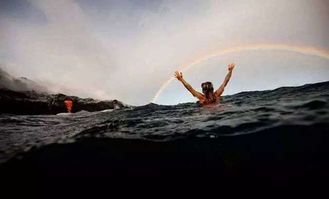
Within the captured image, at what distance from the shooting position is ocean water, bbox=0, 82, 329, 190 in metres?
8.70

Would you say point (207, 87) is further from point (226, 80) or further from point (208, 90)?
point (226, 80)

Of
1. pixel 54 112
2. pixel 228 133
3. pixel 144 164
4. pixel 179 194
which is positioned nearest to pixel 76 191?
pixel 144 164

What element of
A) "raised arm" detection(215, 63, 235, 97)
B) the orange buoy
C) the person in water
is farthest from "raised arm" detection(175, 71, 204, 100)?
the orange buoy

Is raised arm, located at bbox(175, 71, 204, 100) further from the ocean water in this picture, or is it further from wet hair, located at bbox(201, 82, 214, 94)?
the ocean water

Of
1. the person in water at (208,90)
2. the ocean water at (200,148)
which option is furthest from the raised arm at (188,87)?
the ocean water at (200,148)

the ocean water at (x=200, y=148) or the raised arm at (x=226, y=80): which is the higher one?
the raised arm at (x=226, y=80)

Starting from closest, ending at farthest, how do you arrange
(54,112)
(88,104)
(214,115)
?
(214,115) → (54,112) → (88,104)

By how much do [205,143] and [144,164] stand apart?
2.28 meters

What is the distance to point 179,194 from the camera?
31.1ft

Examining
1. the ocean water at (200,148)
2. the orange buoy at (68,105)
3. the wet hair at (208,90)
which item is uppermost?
the orange buoy at (68,105)

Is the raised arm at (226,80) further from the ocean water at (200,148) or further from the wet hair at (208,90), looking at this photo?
the ocean water at (200,148)

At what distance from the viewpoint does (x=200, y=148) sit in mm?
9477

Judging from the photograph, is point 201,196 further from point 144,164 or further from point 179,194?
point 144,164

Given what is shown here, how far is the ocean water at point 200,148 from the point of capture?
28.5ft
